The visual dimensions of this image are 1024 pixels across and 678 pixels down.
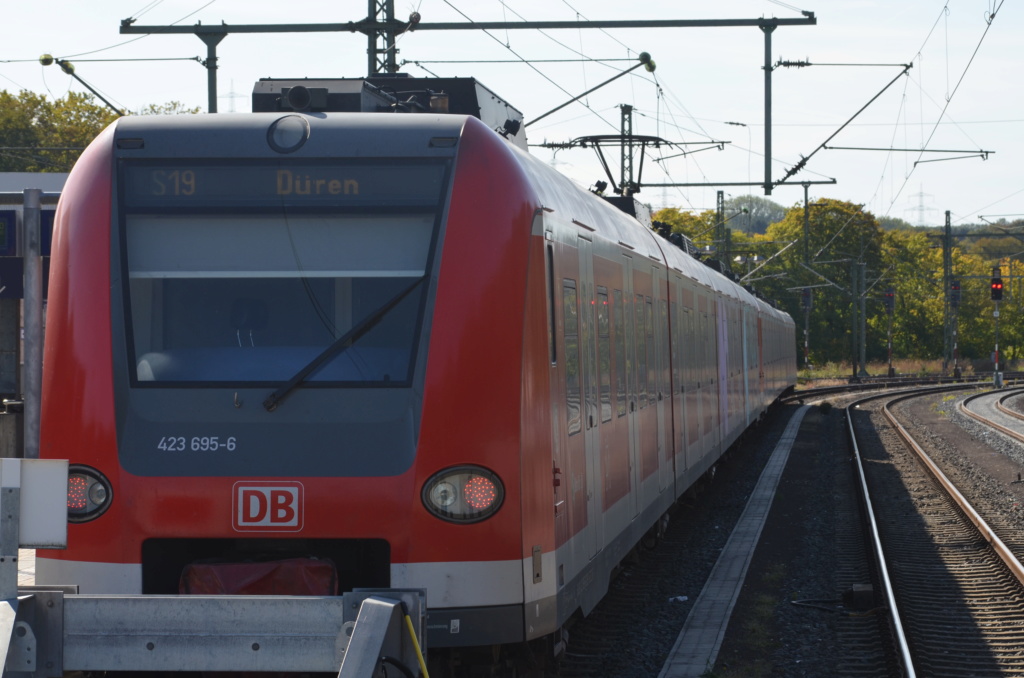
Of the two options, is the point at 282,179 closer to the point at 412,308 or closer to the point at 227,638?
the point at 412,308

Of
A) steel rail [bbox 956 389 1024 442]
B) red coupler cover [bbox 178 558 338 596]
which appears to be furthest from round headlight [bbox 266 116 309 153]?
steel rail [bbox 956 389 1024 442]

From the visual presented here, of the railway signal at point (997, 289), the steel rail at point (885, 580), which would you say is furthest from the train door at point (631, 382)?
the railway signal at point (997, 289)

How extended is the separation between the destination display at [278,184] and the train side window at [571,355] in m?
1.16

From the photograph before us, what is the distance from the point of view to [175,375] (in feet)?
19.2

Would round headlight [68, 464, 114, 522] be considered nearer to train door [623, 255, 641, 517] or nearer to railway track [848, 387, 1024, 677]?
train door [623, 255, 641, 517]

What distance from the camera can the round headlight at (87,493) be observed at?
569cm

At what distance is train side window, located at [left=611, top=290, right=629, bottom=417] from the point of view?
338 inches

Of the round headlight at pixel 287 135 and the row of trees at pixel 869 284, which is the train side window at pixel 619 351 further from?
the row of trees at pixel 869 284

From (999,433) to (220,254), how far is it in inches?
1014

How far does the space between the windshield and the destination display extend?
0.20ft

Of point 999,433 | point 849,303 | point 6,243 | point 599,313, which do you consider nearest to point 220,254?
point 599,313

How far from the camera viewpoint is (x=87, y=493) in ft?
18.7

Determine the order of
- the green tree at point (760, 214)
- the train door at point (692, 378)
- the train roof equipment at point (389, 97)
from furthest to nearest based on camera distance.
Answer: the green tree at point (760, 214), the train door at point (692, 378), the train roof equipment at point (389, 97)

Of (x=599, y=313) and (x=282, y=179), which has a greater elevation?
(x=282, y=179)
